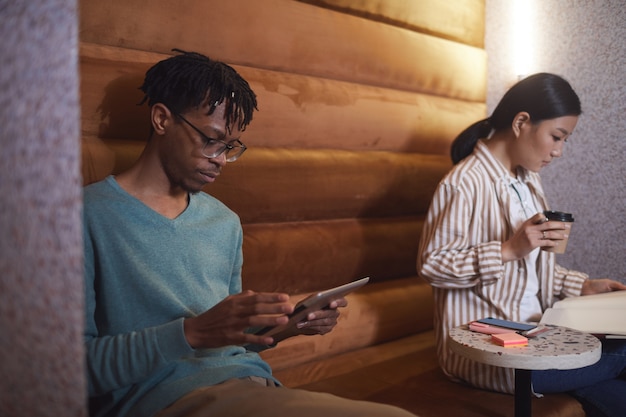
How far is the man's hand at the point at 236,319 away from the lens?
1.40 m

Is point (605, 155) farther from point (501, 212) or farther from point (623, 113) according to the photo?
point (501, 212)

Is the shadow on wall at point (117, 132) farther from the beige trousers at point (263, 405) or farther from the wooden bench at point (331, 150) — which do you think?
the beige trousers at point (263, 405)

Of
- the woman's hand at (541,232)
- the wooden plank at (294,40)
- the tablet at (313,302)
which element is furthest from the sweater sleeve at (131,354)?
the woman's hand at (541,232)

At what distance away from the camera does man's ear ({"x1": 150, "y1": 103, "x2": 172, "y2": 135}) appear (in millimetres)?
1844

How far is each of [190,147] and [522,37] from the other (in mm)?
2654

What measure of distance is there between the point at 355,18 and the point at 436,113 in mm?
771

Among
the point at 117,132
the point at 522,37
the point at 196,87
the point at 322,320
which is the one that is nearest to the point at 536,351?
the point at 322,320

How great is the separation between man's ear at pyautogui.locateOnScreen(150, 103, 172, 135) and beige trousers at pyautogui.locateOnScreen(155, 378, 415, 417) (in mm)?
767

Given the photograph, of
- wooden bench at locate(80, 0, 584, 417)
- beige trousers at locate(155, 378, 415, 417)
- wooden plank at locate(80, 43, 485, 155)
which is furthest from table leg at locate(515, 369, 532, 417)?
wooden plank at locate(80, 43, 485, 155)

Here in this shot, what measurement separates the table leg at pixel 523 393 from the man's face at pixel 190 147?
1.16 meters

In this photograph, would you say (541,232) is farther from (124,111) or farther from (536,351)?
(124,111)

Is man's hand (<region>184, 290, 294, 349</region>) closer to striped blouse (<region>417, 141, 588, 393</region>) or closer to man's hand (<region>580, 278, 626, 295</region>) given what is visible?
striped blouse (<region>417, 141, 588, 393</region>)

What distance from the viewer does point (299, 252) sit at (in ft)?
8.57

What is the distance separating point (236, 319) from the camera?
56.1 inches
